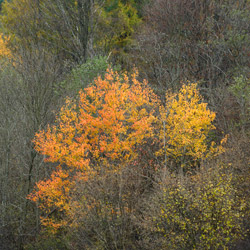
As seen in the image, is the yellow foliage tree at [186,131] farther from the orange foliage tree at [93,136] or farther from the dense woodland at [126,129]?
the orange foliage tree at [93,136]

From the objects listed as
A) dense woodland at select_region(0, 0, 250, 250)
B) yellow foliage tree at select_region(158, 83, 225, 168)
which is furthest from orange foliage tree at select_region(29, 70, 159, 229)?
yellow foliage tree at select_region(158, 83, 225, 168)

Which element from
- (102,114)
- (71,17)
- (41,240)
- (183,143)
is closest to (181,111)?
(183,143)

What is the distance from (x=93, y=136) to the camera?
24.1 m

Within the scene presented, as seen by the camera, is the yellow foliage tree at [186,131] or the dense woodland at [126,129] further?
the yellow foliage tree at [186,131]

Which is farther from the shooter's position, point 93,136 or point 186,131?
point 93,136

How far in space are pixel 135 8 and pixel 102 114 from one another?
75.0 ft

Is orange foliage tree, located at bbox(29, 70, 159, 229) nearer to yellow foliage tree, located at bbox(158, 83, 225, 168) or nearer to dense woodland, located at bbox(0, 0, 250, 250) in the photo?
dense woodland, located at bbox(0, 0, 250, 250)

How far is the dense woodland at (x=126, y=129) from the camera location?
15.0m

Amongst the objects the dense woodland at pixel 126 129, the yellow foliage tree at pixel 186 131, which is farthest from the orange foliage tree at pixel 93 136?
the yellow foliage tree at pixel 186 131

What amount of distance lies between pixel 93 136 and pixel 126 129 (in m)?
2.54

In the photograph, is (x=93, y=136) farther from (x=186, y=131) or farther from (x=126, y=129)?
(x=186, y=131)

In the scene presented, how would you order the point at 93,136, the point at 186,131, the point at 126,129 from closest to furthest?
the point at 186,131, the point at 126,129, the point at 93,136

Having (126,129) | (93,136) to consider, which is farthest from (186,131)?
(93,136)

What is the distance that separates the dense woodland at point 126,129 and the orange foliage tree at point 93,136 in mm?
123
